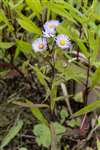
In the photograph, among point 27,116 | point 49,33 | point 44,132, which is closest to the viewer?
point 49,33

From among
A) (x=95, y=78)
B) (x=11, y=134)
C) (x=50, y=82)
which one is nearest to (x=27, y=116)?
(x=11, y=134)

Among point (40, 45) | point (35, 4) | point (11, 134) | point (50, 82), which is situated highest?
point (35, 4)

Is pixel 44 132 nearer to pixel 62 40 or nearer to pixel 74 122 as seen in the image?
pixel 74 122

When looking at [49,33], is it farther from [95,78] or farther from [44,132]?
[44,132]

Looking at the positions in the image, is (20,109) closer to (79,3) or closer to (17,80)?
(17,80)

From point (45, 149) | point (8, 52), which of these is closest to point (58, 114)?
point (45, 149)

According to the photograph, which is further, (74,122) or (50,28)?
(74,122)

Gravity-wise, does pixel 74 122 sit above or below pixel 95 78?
below

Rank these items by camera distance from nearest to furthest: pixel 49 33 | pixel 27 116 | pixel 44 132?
pixel 49 33, pixel 44 132, pixel 27 116

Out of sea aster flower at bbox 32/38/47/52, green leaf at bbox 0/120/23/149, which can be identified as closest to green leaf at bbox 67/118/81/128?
green leaf at bbox 0/120/23/149

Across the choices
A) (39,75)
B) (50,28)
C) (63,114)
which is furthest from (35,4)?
(63,114)

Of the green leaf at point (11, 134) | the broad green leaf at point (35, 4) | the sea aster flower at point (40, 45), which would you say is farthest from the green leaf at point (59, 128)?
the broad green leaf at point (35, 4)
